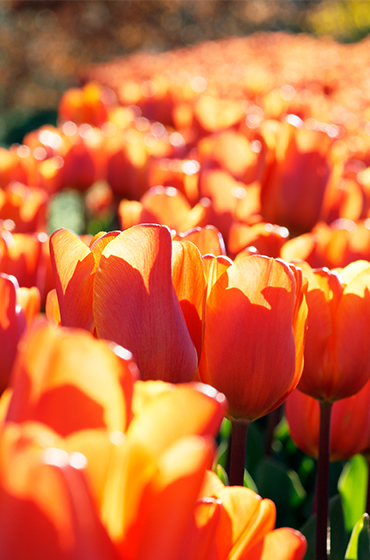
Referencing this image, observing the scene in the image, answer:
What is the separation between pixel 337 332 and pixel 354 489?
48 cm

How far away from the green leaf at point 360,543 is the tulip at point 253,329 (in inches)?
8.4

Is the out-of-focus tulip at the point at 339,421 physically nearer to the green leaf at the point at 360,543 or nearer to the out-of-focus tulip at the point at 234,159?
the green leaf at the point at 360,543

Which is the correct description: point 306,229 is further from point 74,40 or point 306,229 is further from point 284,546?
point 74,40

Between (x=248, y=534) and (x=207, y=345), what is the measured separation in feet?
0.60

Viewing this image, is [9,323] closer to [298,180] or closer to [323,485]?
[323,485]

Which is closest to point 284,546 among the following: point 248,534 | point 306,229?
point 248,534

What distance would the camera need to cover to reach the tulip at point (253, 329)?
52 cm

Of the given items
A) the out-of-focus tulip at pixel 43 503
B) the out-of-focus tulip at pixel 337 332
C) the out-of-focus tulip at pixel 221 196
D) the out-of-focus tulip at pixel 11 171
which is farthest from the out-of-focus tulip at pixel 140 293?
the out-of-focus tulip at pixel 11 171

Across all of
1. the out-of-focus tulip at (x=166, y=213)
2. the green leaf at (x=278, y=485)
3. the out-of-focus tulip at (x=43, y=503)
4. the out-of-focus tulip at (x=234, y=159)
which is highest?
the out-of-focus tulip at (x=43, y=503)

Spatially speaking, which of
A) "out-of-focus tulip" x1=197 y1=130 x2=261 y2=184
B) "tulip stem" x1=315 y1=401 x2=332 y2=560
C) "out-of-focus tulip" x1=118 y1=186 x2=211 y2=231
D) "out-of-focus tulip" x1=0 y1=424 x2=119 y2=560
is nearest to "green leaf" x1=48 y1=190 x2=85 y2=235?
"out-of-focus tulip" x1=197 y1=130 x2=261 y2=184

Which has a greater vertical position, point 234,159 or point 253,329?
point 253,329

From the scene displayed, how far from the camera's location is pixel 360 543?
2.20 ft

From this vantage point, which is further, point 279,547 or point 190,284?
point 190,284

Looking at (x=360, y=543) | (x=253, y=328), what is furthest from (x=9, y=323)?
(x=360, y=543)
